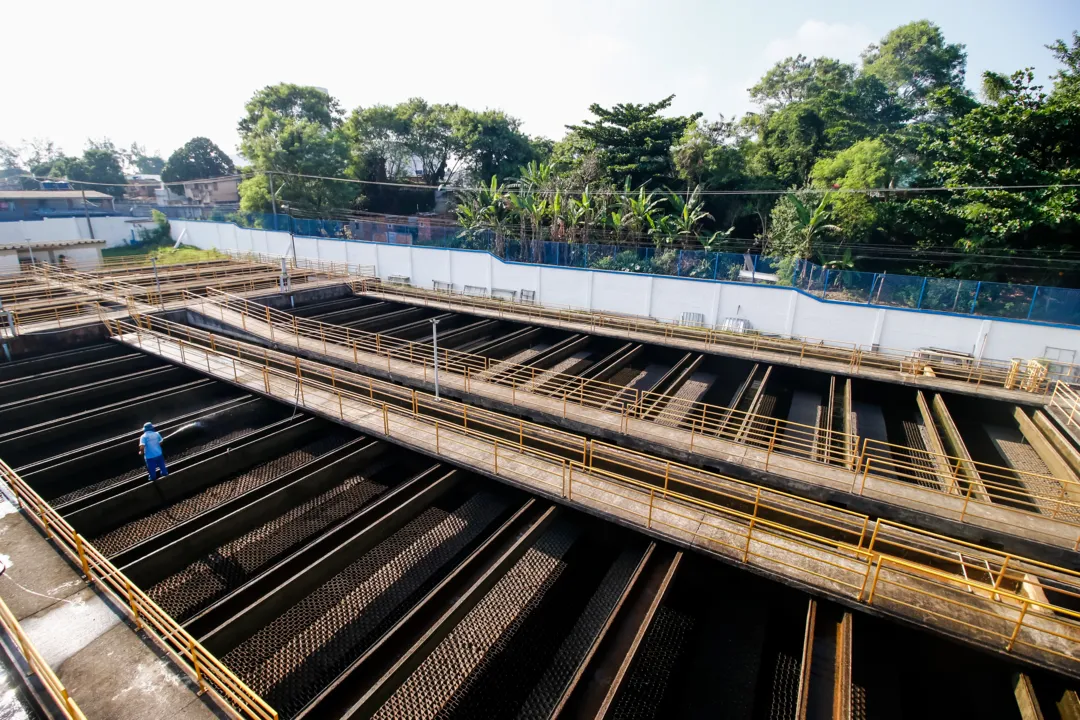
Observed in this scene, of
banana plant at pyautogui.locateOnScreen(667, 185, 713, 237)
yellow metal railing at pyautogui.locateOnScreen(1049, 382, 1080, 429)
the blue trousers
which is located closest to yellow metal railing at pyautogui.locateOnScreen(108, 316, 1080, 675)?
the blue trousers

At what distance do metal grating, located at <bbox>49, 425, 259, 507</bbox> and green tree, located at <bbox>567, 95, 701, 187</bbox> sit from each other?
3321cm

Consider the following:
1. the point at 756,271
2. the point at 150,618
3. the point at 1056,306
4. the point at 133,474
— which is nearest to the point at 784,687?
the point at 150,618

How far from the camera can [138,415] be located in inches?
533

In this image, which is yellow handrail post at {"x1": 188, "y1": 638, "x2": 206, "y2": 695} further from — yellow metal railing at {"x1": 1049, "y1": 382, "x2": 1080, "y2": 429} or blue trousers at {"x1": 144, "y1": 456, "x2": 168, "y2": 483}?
yellow metal railing at {"x1": 1049, "y1": 382, "x2": 1080, "y2": 429}

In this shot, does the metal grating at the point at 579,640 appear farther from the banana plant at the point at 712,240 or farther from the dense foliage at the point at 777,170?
the banana plant at the point at 712,240

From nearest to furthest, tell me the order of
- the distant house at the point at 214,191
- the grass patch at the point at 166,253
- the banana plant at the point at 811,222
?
the banana plant at the point at 811,222, the grass patch at the point at 166,253, the distant house at the point at 214,191

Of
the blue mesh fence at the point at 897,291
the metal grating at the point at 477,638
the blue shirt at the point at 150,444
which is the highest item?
the blue mesh fence at the point at 897,291

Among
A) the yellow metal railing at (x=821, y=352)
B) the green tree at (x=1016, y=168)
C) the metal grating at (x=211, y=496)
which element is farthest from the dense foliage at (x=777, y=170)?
the metal grating at (x=211, y=496)

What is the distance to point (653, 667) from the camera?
677 centimetres

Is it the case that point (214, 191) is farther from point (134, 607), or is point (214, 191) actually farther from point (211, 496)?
point (134, 607)

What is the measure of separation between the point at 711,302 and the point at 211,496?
883 inches

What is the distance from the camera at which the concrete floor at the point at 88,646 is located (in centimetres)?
537

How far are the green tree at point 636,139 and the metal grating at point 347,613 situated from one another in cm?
3446

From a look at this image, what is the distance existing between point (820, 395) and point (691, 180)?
2710cm
